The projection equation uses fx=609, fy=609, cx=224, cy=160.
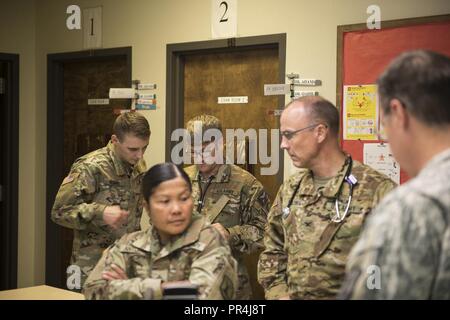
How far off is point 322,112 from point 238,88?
155cm

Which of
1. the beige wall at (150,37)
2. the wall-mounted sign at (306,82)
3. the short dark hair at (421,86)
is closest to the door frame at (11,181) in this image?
the beige wall at (150,37)

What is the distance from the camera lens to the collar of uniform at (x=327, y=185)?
2061 millimetres

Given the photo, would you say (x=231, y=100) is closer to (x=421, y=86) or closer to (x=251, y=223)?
(x=251, y=223)

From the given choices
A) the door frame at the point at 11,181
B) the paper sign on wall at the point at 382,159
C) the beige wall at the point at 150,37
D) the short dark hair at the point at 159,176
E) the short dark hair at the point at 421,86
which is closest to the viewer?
the short dark hair at the point at 421,86

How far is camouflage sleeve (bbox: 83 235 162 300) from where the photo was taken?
62.4 inches

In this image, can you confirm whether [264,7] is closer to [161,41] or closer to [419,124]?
[161,41]

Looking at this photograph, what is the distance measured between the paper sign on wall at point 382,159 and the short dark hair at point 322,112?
0.94 metres

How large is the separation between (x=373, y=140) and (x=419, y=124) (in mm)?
1873

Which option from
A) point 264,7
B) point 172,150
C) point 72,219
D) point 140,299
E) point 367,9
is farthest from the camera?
point 172,150

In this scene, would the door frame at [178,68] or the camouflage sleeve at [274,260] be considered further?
the door frame at [178,68]

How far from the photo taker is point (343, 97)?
3137 millimetres

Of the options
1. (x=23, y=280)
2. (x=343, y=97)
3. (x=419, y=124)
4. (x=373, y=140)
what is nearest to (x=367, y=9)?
(x=343, y=97)

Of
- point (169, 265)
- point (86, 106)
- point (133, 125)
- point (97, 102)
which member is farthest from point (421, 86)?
point (86, 106)

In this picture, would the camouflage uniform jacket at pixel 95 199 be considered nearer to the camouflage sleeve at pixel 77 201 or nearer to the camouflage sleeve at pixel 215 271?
the camouflage sleeve at pixel 77 201
